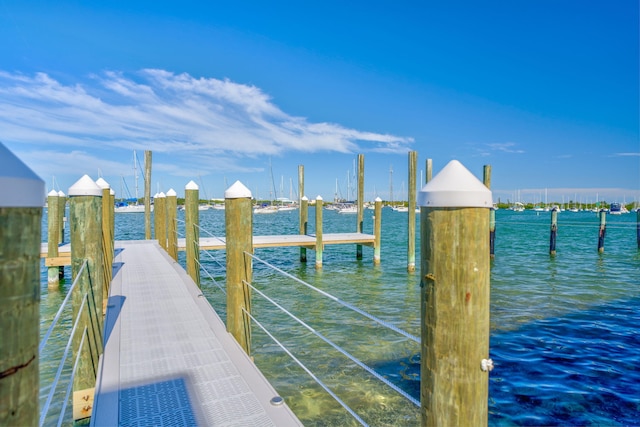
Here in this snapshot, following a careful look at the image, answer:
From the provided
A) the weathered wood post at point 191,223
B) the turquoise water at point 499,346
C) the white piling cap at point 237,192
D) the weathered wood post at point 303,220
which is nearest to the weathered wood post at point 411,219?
the turquoise water at point 499,346

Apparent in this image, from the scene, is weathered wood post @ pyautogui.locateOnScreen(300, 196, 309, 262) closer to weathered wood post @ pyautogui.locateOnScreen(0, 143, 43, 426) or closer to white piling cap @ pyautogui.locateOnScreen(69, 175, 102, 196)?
white piling cap @ pyautogui.locateOnScreen(69, 175, 102, 196)

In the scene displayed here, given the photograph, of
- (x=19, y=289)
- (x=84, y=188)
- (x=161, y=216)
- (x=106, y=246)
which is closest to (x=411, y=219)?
(x=161, y=216)

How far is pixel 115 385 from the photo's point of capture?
2.87 meters

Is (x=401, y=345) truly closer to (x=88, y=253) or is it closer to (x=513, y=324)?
(x=513, y=324)

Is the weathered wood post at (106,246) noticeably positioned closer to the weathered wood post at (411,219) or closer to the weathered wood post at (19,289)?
the weathered wood post at (19,289)

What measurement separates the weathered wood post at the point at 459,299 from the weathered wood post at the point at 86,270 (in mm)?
2838

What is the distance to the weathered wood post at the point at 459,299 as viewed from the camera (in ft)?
4.36

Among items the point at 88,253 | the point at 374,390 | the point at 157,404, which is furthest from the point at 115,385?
the point at 374,390

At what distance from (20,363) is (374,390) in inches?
195

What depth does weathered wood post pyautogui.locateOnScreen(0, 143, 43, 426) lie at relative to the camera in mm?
783

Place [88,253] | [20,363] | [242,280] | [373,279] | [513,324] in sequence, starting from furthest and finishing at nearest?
[373,279] → [513,324] → [242,280] → [88,253] → [20,363]

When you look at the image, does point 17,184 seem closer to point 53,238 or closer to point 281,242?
point 53,238

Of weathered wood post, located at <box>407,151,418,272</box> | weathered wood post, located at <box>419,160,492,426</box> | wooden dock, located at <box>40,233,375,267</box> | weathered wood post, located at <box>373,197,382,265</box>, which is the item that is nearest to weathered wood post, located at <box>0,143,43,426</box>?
weathered wood post, located at <box>419,160,492,426</box>

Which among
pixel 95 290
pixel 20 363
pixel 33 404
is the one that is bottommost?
pixel 95 290
